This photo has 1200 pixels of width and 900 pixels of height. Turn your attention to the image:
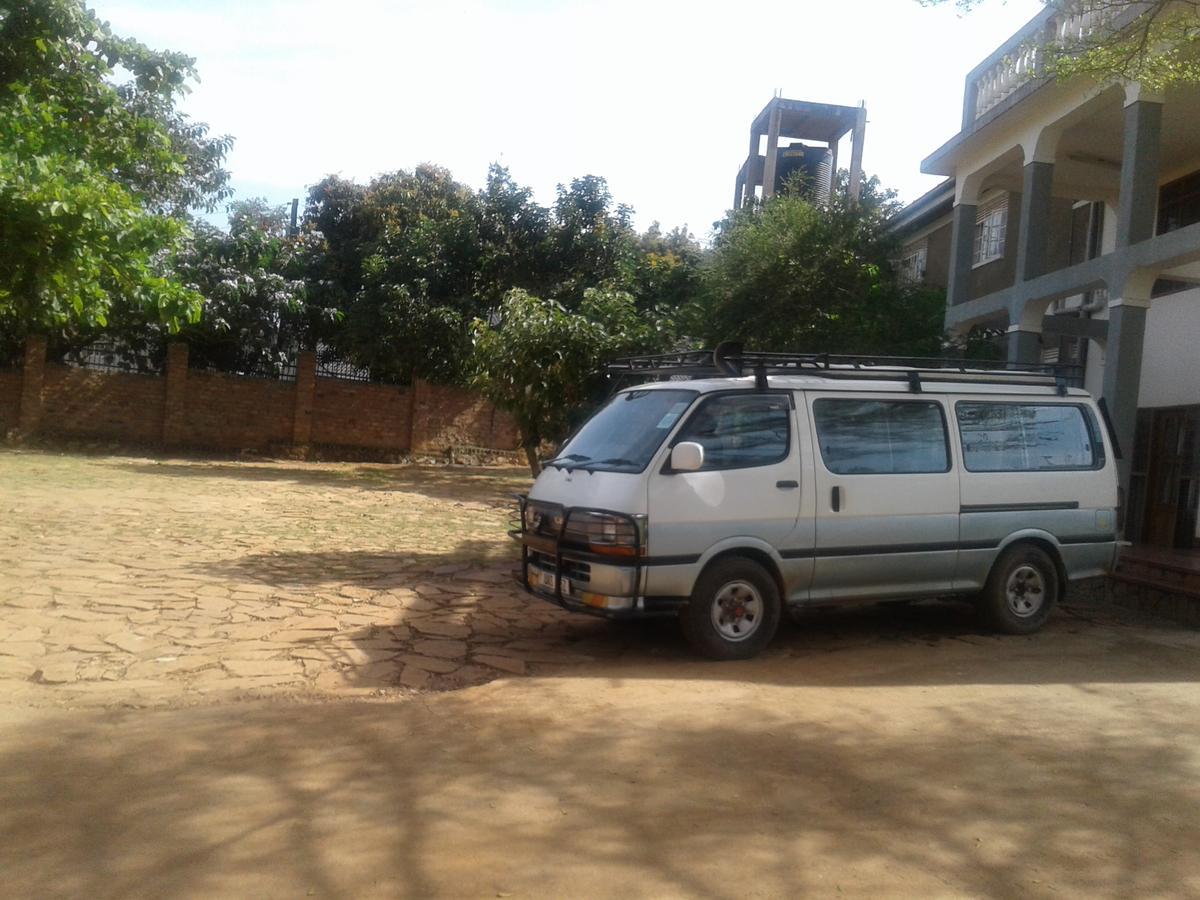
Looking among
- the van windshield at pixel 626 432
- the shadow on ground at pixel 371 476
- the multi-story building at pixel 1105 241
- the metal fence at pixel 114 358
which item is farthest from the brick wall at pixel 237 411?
the van windshield at pixel 626 432

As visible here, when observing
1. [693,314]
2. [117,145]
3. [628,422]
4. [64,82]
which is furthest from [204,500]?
[628,422]

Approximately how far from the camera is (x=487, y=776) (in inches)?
184

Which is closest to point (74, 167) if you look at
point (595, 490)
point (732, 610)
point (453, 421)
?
point (595, 490)

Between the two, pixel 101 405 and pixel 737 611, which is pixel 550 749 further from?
pixel 101 405

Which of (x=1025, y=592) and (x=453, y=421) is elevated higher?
(x=453, y=421)

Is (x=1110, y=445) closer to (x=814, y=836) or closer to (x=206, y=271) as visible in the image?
(x=814, y=836)

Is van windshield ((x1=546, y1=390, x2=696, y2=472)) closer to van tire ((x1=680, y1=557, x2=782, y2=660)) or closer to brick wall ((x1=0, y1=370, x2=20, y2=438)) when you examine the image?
van tire ((x1=680, y1=557, x2=782, y2=660))

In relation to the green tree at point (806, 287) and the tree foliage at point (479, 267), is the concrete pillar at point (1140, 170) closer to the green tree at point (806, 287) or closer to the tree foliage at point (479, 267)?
the green tree at point (806, 287)

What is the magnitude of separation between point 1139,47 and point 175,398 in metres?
21.5

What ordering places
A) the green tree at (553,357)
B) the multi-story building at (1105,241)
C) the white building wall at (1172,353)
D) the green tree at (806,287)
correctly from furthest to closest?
the green tree at (806,287) → the green tree at (553,357) → the white building wall at (1172,353) → the multi-story building at (1105,241)

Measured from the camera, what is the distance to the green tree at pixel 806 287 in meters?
16.4

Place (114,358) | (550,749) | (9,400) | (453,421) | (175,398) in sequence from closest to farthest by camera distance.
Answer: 1. (550,749)
2. (9,400)
3. (175,398)
4. (114,358)
5. (453,421)

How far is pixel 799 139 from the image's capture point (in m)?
32.3

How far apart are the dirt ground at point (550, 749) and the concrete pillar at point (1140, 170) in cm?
448
